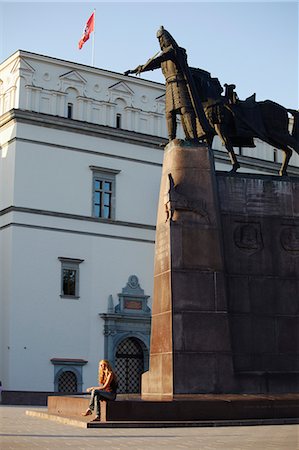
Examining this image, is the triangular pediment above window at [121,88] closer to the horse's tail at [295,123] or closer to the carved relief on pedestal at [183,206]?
the horse's tail at [295,123]

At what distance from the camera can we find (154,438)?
10.6m

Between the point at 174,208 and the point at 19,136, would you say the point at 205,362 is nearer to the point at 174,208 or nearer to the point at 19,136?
the point at 174,208

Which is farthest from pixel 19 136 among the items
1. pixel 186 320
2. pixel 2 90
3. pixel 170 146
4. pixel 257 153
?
pixel 186 320

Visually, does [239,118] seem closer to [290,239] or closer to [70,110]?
[290,239]

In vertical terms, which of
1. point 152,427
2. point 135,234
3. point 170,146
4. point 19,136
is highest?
point 19,136

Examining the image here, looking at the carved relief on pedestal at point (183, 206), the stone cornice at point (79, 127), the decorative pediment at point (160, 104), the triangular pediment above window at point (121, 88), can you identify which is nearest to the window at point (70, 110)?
the stone cornice at point (79, 127)

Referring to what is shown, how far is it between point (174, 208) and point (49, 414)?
4.84 m

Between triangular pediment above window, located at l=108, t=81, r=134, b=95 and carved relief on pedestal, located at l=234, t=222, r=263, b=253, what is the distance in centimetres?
2558

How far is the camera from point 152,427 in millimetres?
12383

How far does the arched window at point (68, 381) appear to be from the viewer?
3478 centimetres

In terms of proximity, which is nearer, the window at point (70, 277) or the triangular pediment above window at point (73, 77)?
the window at point (70, 277)

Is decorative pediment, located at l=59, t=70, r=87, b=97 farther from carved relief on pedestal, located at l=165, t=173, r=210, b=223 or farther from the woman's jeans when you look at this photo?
the woman's jeans

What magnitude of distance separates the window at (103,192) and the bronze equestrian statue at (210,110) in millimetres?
21160

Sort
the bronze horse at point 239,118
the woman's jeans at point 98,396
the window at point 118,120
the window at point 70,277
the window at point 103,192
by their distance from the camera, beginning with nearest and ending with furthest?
the woman's jeans at point 98,396 < the bronze horse at point 239,118 < the window at point 70,277 < the window at point 103,192 < the window at point 118,120
